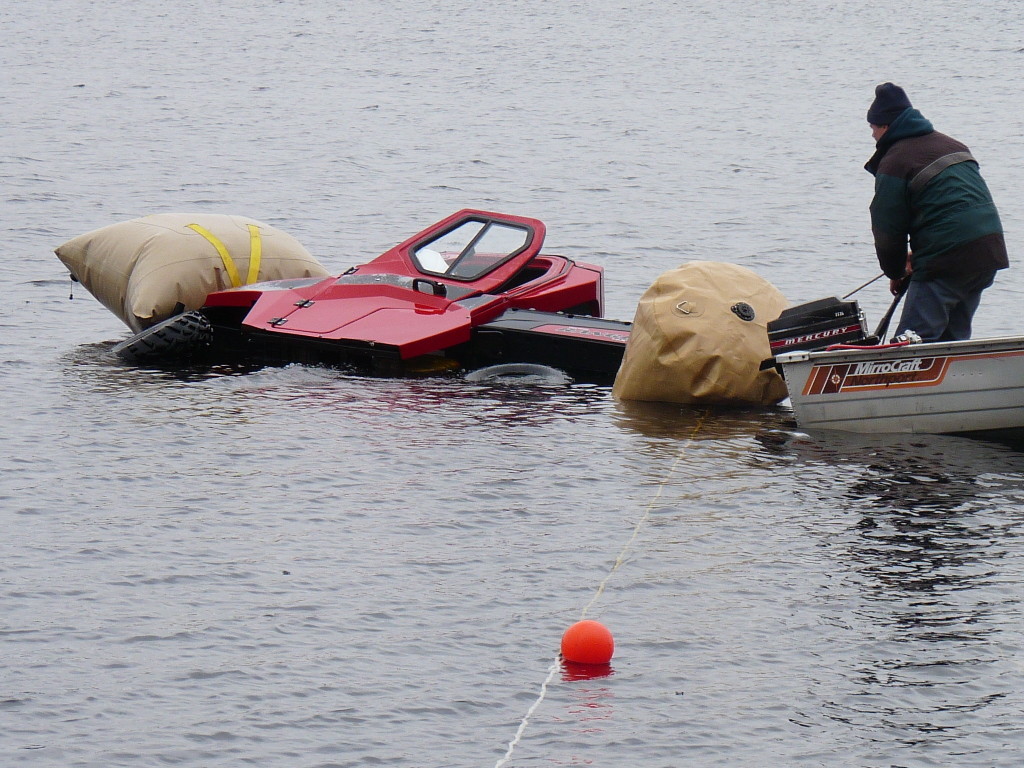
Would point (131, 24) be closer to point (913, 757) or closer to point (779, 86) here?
point (779, 86)

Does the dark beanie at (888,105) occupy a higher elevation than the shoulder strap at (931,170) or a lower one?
higher

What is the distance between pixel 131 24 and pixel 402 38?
10079mm

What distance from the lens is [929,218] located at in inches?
367

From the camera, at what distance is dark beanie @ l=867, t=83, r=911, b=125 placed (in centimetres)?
933

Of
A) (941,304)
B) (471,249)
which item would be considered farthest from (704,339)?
(471,249)

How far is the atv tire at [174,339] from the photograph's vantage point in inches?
457

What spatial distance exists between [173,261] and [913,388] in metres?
6.05

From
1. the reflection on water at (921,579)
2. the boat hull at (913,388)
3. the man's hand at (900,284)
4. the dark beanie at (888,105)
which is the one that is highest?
the dark beanie at (888,105)

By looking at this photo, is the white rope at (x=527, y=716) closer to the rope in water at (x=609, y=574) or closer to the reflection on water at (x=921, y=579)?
the rope in water at (x=609, y=574)

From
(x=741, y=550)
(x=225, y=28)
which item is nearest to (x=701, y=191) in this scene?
(x=741, y=550)

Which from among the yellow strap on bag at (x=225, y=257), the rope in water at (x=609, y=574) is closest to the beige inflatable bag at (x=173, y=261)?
the yellow strap on bag at (x=225, y=257)

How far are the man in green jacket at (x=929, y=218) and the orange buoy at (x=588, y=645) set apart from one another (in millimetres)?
4222

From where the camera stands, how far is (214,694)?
19.4ft

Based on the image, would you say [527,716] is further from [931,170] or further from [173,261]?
[173,261]
